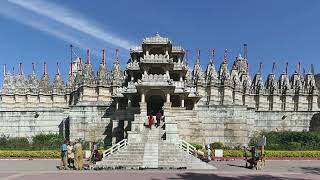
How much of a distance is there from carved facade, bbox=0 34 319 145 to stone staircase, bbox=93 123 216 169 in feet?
9.79

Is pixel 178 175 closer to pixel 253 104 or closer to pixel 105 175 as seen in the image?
pixel 105 175

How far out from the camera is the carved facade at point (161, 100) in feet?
132

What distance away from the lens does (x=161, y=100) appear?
43.3 metres

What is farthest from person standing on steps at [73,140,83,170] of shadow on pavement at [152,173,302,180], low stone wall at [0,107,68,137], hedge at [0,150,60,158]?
low stone wall at [0,107,68,137]

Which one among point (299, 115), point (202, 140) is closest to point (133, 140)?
point (202, 140)

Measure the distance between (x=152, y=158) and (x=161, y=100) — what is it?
18.4m

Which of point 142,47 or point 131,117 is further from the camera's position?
point 142,47

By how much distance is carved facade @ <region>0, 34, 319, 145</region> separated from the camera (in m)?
40.2

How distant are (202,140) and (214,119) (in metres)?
4.12

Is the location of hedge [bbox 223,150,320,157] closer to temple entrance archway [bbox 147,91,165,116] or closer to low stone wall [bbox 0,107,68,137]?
temple entrance archway [bbox 147,91,165,116]

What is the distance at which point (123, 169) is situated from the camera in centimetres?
2327

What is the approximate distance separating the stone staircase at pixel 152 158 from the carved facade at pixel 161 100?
2.99 metres

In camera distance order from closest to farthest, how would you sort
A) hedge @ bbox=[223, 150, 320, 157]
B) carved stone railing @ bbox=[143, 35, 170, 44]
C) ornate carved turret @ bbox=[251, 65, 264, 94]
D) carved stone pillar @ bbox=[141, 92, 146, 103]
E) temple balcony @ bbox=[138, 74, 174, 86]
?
hedge @ bbox=[223, 150, 320, 157]
temple balcony @ bbox=[138, 74, 174, 86]
carved stone pillar @ bbox=[141, 92, 146, 103]
carved stone railing @ bbox=[143, 35, 170, 44]
ornate carved turret @ bbox=[251, 65, 264, 94]

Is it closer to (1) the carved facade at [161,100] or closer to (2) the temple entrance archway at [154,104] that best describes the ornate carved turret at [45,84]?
(1) the carved facade at [161,100]
